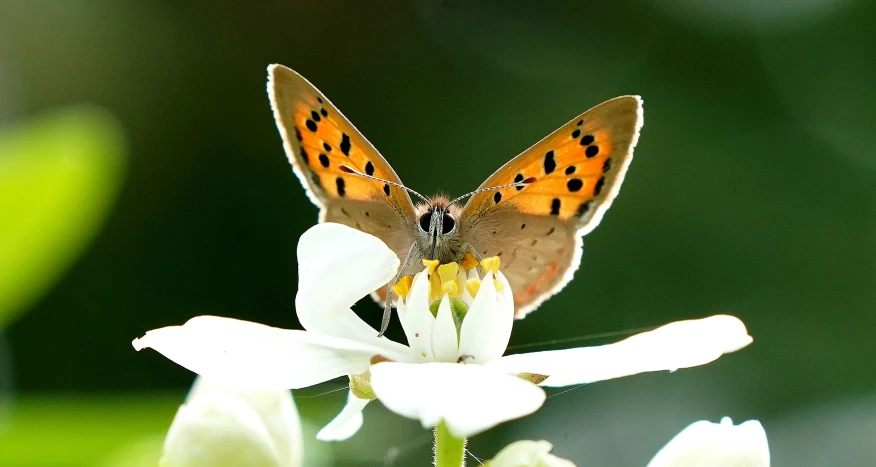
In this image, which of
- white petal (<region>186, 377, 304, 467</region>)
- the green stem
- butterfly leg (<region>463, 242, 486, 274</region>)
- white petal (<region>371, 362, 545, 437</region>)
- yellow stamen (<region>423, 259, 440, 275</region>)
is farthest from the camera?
butterfly leg (<region>463, 242, 486, 274</region>)

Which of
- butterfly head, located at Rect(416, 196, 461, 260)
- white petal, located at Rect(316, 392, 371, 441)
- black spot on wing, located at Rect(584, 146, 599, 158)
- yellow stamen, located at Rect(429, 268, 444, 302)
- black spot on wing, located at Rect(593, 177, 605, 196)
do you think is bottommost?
white petal, located at Rect(316, 392, 371, 441)

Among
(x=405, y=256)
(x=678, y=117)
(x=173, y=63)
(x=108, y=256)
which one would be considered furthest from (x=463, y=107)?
(x=405, y=256)

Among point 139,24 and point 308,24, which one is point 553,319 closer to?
point 308,24

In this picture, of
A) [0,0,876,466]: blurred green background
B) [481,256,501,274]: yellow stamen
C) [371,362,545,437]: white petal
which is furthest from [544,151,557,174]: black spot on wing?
[0,0,876,466]: blurred green background

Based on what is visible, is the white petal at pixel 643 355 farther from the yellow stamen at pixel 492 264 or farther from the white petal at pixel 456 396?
the yellow stamen at pixel 492 264

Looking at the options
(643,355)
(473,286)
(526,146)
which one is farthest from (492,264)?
(526,146)

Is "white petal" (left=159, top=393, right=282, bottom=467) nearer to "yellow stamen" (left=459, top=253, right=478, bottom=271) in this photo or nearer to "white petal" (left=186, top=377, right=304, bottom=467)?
"white petal" (left=186, top=377, right=304, bottom=467)

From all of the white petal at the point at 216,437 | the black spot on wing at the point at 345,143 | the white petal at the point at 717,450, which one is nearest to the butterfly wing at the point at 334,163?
the black spot on wing at the point at 345,143
